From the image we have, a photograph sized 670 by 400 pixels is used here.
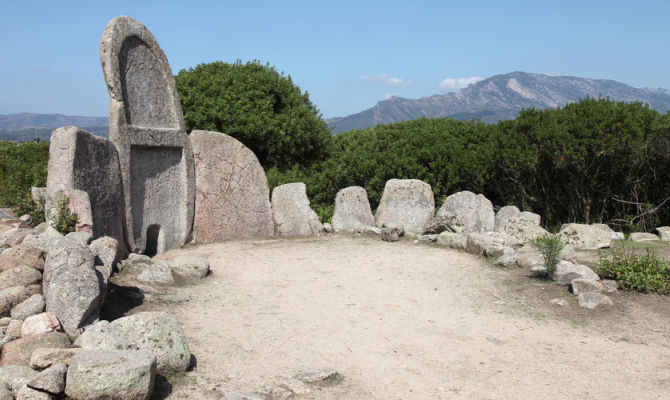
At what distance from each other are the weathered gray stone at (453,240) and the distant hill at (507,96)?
113m

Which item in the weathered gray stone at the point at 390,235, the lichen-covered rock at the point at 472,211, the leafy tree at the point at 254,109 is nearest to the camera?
the weathered gray stone at the point at 390,235

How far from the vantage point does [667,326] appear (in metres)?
6.14

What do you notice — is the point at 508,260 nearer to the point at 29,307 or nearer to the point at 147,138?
the point at 147,138

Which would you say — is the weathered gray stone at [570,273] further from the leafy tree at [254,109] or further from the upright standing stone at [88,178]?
the leafy tree at [254,109]

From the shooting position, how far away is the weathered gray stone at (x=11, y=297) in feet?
16.8

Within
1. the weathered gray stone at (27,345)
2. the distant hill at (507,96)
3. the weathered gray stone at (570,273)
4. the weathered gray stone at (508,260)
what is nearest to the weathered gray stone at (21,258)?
the weathered gray stone at (27,345)

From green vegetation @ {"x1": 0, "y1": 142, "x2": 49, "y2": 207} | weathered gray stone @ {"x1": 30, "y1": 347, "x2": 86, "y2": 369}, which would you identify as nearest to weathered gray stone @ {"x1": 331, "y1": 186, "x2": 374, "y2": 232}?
green vegetation @ {"x1": 0, "y1": 142, "x2": 49, "y2": 207}

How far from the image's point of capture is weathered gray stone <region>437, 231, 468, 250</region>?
34.1 feet

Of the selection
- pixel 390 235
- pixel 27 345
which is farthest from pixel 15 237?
pixel 390 235

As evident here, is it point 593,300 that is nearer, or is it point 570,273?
point 593,300

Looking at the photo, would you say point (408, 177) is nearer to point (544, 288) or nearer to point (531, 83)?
point (544, 288)

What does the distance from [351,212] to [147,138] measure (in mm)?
4521

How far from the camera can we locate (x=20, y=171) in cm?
1269

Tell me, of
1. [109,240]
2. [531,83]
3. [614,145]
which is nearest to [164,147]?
[109,240]
